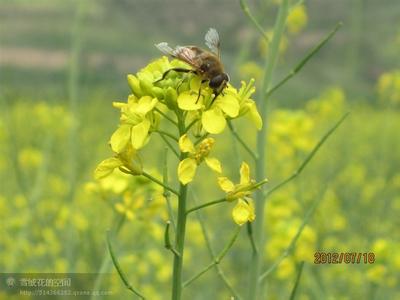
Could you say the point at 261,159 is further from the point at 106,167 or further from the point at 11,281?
the point at 11,281

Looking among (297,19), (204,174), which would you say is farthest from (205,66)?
(204,174)

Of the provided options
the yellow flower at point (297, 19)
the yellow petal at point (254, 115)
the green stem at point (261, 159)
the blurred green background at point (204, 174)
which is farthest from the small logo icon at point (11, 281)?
the yellow flower at point (297, 19)

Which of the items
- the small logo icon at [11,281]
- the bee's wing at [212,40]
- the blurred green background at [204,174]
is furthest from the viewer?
the blurred green background at [204,174]

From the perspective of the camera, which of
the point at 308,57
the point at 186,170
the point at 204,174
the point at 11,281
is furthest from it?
the point at 204,174

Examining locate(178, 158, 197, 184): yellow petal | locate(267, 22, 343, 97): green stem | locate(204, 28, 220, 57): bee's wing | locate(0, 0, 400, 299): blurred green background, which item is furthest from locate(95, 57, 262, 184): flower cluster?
Result: locate(0, 0, 400, 299): blurred green background

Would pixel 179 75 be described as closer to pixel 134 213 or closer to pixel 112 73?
pixel 134 213

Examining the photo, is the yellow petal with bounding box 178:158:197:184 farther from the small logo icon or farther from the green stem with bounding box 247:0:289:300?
Result: the small logo icon

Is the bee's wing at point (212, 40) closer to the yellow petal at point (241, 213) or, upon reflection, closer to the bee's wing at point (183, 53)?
the bee's wing at point (183, 53)
